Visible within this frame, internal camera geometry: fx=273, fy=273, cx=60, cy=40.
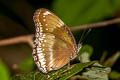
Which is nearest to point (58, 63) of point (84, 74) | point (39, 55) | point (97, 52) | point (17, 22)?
point (39, 55)

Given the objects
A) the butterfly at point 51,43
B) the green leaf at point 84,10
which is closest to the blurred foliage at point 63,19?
the green leaf at point 84,10

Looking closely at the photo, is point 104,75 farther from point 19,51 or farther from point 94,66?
point 19,51

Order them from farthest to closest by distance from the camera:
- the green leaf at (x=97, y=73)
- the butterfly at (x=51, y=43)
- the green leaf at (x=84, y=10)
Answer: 1. the green leaf at (x=84, y=10)
2. the butterfly at (x=51, y=43)
3. the green leaf at (x=97, y=73)

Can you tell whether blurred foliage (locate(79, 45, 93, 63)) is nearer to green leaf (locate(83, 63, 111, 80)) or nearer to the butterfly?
the butterfly

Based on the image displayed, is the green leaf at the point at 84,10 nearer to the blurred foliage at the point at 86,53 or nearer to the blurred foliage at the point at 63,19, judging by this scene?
the blurred foliage at the point at 63,19

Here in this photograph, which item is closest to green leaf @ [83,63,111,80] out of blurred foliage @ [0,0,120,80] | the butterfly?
blurred foliage @ [0,0,120,80]
